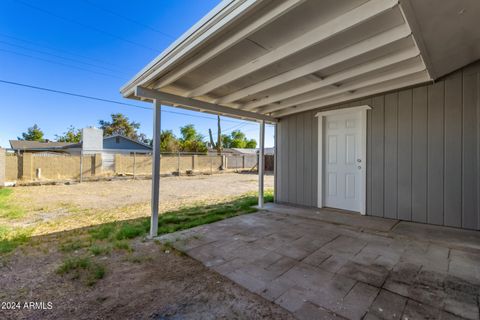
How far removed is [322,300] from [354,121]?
3496 millimetres

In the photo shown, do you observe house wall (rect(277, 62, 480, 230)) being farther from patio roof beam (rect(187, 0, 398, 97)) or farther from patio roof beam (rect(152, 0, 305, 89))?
patio roof beam (rect(152, 0, 305, 89))

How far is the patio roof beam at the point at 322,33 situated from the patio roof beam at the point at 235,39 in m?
0.47

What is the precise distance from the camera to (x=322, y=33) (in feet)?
6.22

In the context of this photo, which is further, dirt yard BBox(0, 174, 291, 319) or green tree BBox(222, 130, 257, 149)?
green tree BBox(222, 130, 257, 149)

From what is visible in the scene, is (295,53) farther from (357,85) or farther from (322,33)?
(357,85)

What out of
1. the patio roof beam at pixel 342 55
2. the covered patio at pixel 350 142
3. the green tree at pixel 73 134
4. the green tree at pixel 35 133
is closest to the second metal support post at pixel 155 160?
the covered patio at pixel 350 142

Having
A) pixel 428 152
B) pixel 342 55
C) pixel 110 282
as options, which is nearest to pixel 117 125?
pixel 110 282

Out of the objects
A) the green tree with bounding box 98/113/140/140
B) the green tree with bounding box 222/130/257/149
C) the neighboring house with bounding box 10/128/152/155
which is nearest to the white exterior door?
the neighboring house with bounding box 10/128/152/155

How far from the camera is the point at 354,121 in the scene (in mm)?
4215

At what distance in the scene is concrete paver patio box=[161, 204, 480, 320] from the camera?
1.57 meters

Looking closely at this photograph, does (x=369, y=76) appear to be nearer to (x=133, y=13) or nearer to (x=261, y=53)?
(x=261, y=53)

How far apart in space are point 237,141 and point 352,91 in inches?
1274

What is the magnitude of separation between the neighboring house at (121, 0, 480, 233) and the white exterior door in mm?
19

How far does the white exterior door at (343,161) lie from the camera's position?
4121 mm
